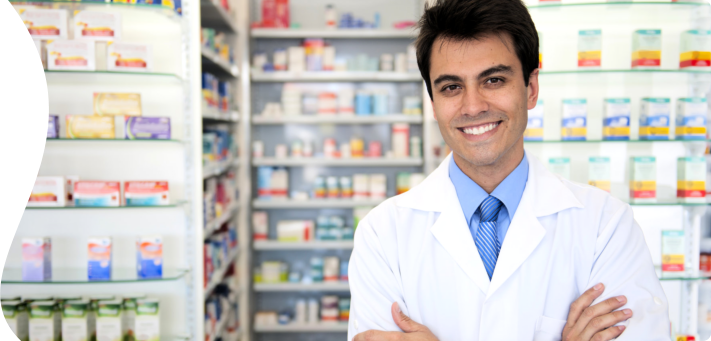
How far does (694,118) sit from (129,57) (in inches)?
108

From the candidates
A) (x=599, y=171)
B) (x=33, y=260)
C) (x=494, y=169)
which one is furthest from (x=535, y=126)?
(x=33, y=260)

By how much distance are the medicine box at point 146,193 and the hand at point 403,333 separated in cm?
145

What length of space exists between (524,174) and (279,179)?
124 inches

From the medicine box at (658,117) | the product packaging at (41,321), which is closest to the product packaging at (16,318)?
the product packaging at (41,321)

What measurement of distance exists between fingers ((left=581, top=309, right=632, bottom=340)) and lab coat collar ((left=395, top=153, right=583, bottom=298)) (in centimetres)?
22

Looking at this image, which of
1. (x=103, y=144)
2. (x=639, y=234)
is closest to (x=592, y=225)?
(x=639, y=234)

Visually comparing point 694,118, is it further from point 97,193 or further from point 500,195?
point 97,193

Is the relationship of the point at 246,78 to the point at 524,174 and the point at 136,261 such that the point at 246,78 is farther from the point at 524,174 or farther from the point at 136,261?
the point at 524,174

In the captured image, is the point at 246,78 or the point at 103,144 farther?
the point at 246,78

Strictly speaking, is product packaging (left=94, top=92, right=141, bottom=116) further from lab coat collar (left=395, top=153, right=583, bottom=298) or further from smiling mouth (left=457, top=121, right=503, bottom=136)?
smiling mouth (left=457, top=121, right=503, bottom=136)

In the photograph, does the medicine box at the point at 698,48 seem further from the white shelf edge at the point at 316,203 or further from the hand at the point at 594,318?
the white shelf edge at the point at 316,203

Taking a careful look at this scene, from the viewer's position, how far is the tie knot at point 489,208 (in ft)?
4.58

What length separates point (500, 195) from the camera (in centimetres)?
139

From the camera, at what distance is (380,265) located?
1.41 meters
